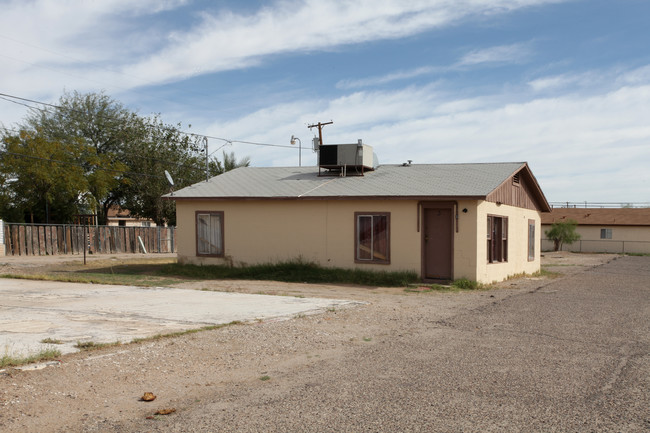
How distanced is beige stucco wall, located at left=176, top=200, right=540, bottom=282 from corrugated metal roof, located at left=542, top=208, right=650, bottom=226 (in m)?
32.2

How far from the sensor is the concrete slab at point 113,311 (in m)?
8.12

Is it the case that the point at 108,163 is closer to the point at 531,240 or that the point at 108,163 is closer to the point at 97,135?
the point at 97,135

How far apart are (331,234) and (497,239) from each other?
17.1 feet

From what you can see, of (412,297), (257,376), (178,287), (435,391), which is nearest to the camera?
(435,391)

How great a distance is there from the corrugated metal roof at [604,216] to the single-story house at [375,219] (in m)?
31.1

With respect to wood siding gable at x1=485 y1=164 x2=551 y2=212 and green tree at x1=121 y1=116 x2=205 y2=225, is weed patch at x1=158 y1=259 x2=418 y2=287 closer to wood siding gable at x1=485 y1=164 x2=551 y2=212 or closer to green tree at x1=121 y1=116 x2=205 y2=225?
wood siding gable at x1=485 y1=164 x2=551 y2=212

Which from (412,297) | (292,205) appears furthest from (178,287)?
(412,297)

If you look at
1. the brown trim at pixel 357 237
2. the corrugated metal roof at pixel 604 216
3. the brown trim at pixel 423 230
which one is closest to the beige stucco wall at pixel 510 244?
the brown trim at pixel 423 230

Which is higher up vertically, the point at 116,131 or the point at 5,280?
the point at 116,131

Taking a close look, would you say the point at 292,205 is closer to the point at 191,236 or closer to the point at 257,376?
the point at 191,236

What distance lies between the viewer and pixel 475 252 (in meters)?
16.2

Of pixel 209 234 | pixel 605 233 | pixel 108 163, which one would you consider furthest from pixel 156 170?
pixel 605 233

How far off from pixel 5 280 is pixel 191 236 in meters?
5.76

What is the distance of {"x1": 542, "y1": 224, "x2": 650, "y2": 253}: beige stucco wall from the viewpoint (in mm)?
47531
